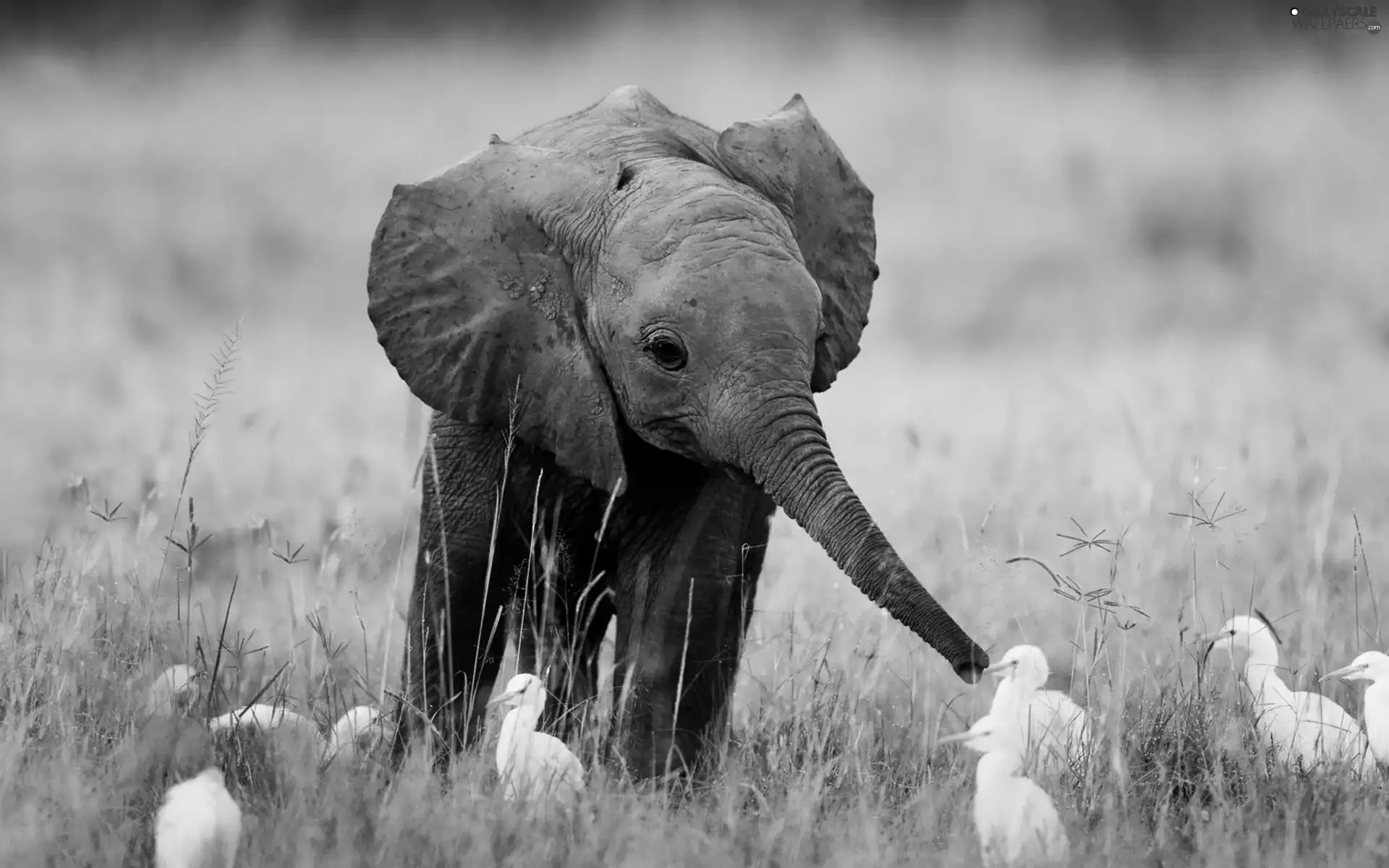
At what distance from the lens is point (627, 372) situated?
20.9ft

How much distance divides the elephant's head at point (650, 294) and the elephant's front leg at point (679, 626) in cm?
47

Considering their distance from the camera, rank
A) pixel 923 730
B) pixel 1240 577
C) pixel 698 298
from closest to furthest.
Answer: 1. pixel 698 298
2. pixel 923 730
3. pixel 1240 577

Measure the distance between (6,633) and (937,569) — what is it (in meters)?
5.50

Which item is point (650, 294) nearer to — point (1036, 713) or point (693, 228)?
point (693, 228)

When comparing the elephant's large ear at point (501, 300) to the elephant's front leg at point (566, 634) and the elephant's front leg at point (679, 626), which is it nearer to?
the elephant's front leg at point (679, 626)

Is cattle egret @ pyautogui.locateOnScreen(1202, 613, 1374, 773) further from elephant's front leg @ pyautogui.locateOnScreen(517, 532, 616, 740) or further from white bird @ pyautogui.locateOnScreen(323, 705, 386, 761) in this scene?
white bird @ pyautogui.locateOnScreen(323, 705, 386, 761)

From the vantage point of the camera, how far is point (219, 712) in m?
6.60

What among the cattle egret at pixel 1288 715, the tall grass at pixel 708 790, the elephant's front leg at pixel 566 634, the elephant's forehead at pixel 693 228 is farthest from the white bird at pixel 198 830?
the cattle egret at pixel 1288 715

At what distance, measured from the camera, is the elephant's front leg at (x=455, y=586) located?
6.96 meters

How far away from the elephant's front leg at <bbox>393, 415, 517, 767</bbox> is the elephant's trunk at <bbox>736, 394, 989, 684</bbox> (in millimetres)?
1264

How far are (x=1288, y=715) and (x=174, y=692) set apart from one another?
12.3ft

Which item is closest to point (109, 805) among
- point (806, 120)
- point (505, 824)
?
point (505, 824)

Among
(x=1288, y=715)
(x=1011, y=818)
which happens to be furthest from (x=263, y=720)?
(x=1288, y=715)

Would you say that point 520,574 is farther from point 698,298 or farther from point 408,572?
point 408,572
